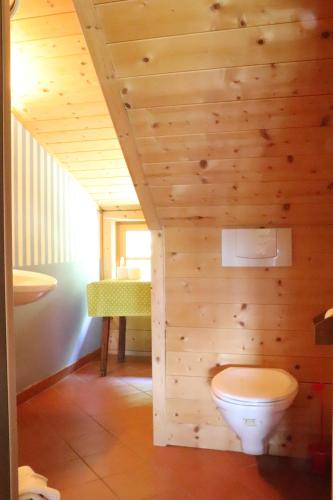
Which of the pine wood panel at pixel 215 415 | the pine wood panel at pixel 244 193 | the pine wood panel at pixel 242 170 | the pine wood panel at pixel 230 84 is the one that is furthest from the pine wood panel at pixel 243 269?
the pine wood panel at pixel 230 84

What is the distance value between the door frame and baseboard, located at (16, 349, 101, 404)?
229cm

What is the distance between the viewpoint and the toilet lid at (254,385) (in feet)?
5.99

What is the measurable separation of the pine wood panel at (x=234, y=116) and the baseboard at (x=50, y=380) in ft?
7.26

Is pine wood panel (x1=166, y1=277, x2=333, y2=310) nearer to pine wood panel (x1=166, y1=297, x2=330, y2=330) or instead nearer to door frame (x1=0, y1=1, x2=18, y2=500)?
pine wood panel (x1=166, y1=297, x2=330, y2=330)

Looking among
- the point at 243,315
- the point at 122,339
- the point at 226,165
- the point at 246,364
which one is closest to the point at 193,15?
the point at 226,165

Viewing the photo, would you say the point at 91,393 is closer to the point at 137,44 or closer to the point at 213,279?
the point at 213,279

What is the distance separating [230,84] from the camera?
169cm

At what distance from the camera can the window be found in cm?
454

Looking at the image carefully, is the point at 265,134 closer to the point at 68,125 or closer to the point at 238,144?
the point at 238,144

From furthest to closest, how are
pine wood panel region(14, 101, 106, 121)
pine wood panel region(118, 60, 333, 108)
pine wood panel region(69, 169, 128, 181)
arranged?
pine wood panel region(69, 169, 128, 181), pine wood panel region(14, 101, 106, 121), pine wood panel region(118, 60, 333, 108)

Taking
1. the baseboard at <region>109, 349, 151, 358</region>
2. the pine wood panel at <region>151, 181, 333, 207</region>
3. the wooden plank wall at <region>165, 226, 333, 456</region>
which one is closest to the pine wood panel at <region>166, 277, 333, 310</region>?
the wooden plank wall at <region>165, 226, 333, 456</region>

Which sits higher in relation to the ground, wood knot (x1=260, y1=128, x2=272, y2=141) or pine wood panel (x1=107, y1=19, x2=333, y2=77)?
pine wood panel (x1=107, y1=19, x2=333, y2=77)

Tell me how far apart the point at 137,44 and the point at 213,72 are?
0.33 meters

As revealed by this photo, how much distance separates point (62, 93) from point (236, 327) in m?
1.88
